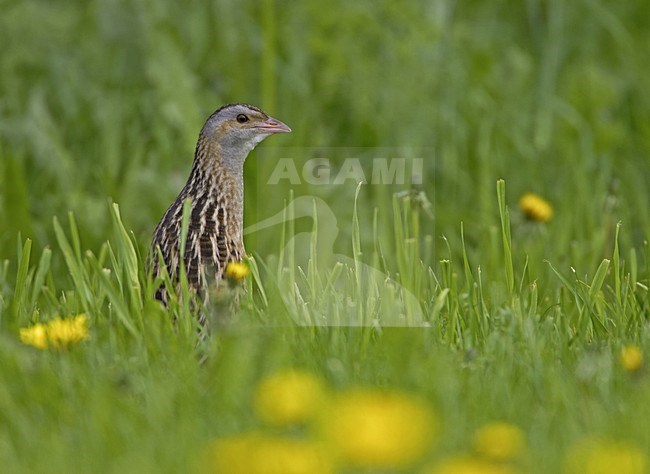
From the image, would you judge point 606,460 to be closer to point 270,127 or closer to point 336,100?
point 270,127

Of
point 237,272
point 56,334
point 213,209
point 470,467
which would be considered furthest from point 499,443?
point 213,209

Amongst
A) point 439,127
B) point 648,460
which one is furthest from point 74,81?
point 648,460

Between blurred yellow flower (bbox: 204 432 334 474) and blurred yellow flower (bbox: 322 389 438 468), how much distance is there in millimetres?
48

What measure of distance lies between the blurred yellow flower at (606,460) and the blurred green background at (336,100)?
360 centimetres

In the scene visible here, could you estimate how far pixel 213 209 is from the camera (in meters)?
4.55

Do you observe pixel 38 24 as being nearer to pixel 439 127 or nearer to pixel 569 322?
pixel 439 127

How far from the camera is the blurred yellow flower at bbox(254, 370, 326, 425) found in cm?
260

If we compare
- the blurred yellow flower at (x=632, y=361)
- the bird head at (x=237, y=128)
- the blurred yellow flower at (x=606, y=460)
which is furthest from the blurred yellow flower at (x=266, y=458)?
the bird head at (x=237, y=128)

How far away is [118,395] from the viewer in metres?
2.98

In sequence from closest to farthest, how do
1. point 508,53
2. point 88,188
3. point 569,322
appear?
point 569,322 < point 88,188 < point 508,53

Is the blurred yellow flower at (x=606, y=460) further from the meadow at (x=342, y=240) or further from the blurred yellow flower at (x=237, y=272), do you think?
the blurred yellow flower at (x=237, y=272)

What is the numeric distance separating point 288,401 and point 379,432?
1.42 feet

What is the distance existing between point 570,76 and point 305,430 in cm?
567

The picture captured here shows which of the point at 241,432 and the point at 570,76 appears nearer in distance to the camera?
the point at 241,432
